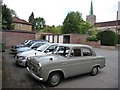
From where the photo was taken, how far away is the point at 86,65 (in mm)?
7305

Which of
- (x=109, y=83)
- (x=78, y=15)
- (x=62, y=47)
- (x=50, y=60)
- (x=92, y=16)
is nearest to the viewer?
(x=50, y=60)

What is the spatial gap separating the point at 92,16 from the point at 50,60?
85.6m

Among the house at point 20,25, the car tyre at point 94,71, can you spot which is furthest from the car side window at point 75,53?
the house at point 20,25

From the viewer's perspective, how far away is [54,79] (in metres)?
6.18

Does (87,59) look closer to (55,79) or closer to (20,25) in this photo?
(55,79)

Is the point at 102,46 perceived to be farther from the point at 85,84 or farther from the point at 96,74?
the point at 85,84

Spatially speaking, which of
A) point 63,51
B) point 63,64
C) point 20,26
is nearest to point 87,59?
point 63,51

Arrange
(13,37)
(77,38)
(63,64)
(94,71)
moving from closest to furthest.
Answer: (63,64)
(94,71)
(13,37)
(77,38)

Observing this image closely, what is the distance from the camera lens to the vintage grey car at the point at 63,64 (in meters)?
5.95

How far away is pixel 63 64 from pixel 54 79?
0.71 meters

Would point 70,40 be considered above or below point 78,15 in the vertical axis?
below

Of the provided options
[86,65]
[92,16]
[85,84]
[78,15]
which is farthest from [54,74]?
[92,16]

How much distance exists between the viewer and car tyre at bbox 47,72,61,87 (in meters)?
A: 6.07

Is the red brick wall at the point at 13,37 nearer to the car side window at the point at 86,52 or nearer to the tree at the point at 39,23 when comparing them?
the car side window at the point at 86,52
